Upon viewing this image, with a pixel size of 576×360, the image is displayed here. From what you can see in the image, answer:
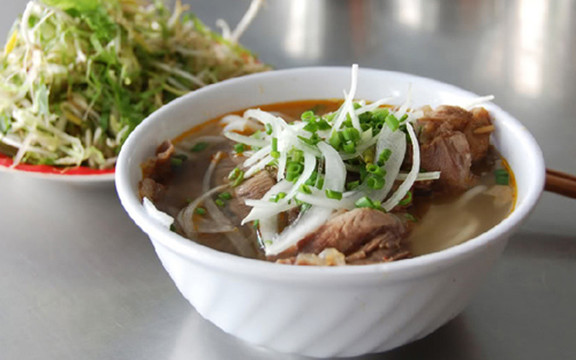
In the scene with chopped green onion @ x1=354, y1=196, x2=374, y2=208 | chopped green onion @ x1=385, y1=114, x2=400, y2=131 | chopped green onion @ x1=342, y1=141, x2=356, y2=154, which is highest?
chopped green onion @ x1=385, y1=114, x2=400, y2=131

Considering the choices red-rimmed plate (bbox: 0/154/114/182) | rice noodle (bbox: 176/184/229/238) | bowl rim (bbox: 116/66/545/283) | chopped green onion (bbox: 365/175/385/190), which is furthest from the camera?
red-rimmed plate (bbox: 0/154/114/182)

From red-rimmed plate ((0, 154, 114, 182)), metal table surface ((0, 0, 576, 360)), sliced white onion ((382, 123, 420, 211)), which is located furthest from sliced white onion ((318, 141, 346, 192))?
red-rimmed plate ((0, 154, 114, 182))

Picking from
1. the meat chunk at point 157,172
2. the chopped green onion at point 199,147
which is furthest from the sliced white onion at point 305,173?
the chopped green onion at point 199,147

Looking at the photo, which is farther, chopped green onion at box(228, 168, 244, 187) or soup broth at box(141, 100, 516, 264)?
chopped green onion at box(228, 168, 244, 187)

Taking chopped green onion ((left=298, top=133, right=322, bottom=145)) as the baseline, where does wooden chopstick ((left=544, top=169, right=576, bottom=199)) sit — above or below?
below

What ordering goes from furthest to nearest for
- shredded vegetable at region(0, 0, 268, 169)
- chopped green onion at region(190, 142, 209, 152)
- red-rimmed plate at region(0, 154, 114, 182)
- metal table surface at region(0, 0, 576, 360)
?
shredded vegetable at region(0, 0, 268, 169), red-rimmed plate at region(0, 154, 114, 182), chopped green onion at region(190, 142, 209, 152), metal table surface at region(0, 0, 576, 360)

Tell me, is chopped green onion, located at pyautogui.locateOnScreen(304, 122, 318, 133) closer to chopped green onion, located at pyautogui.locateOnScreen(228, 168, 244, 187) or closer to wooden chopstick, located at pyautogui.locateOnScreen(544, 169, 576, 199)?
chopped green onion, located at pyautogui.locateOnScreen(228, 168, 244, 187)

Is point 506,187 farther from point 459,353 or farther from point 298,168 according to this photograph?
point 298,168

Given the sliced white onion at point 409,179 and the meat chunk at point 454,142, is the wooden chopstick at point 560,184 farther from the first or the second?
the sliced white onion at point 409,179
